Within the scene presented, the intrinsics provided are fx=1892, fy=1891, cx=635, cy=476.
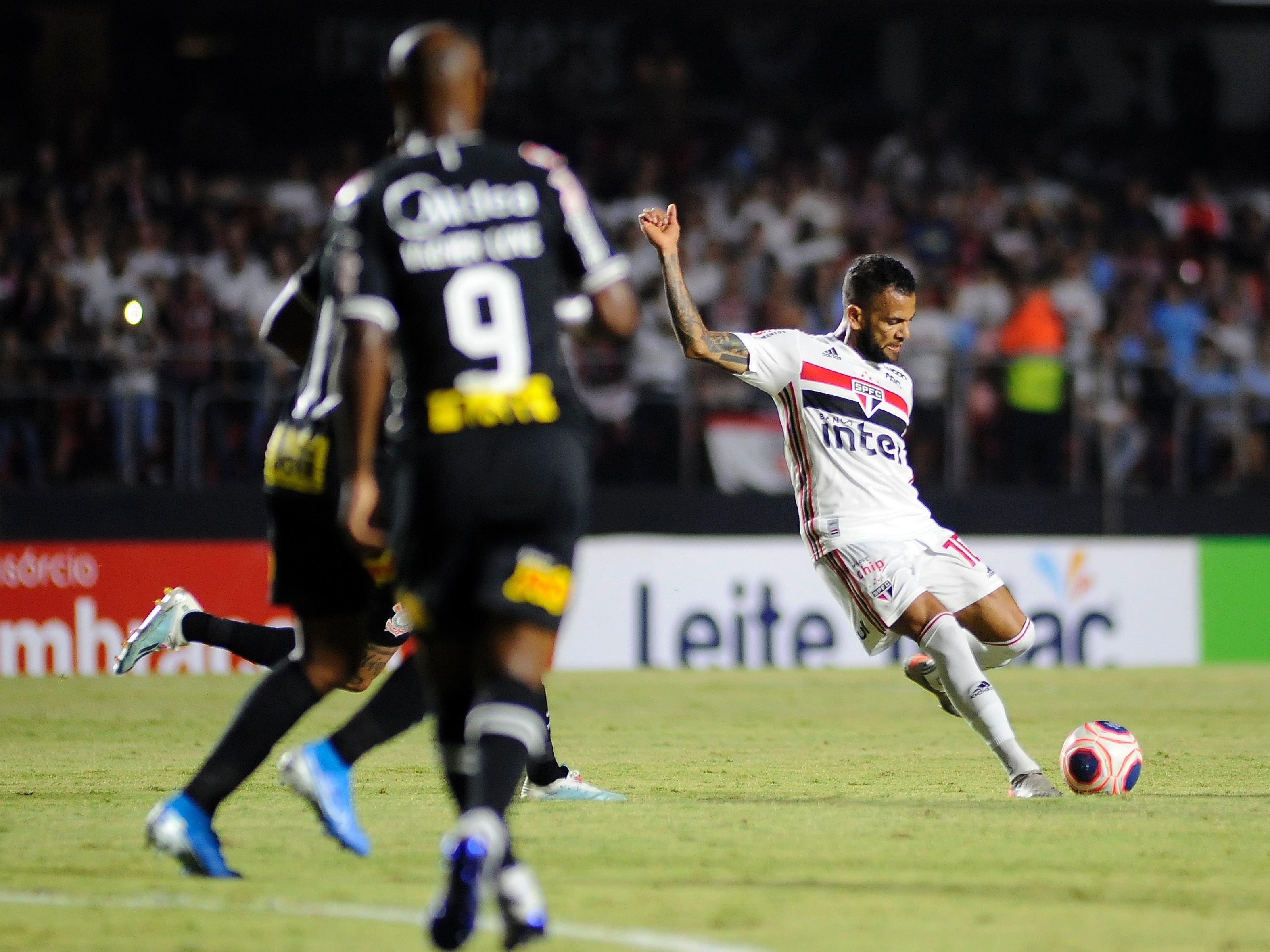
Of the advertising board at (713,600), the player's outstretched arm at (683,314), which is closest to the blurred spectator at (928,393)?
the advertising board at (713,600)

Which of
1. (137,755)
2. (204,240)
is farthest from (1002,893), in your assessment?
(204,240)

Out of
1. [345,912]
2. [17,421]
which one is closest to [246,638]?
[345,912]

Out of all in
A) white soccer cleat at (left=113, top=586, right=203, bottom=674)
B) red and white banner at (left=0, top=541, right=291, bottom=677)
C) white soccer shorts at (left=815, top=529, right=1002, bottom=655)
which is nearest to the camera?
white soccer shorts at (left=815, top=529, right=1002, bottom=655)

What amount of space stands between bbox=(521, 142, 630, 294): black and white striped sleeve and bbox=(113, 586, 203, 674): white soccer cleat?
158 inches

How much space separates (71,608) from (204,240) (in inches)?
167

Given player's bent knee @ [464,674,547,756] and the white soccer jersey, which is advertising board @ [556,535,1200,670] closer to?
the white soccer jersey

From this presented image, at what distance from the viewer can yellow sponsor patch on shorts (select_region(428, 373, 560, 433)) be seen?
421 cm

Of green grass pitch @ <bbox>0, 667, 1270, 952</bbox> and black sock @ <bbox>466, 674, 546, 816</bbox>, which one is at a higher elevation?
black sock @ <bbox>466, 674, 546, 816</bbox>

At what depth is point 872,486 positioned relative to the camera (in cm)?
776

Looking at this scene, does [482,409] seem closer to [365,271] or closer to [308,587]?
[365,271]

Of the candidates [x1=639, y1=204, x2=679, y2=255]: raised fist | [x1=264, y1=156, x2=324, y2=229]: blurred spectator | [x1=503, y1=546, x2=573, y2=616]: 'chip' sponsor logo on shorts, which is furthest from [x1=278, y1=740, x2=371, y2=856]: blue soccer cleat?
[x1=264, y1=156, x2=324, y2=229]: blurred spectator

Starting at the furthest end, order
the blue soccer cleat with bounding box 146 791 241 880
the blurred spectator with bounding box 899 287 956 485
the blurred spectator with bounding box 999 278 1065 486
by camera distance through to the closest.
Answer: the blurred spectator with bounding box 999 278 1065 486 → the blurred spectator with bounding box 899 287 956 485 → the blue soccer cleat with bounding box 146 791 241 880

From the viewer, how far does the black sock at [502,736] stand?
411 cm

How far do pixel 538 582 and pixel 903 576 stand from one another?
142 inches
